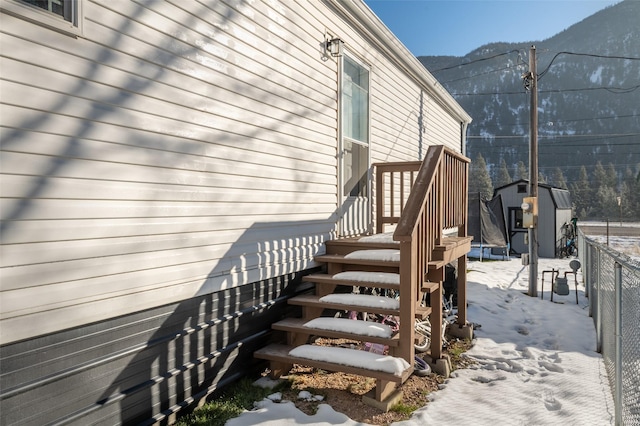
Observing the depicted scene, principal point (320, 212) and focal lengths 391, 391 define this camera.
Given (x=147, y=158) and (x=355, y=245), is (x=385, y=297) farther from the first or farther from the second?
(x=147, y=158)

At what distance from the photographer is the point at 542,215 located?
1644cm

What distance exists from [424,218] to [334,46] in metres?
2.38

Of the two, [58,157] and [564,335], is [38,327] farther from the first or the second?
[564,335]

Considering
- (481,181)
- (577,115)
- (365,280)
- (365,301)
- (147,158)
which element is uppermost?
(577,115)

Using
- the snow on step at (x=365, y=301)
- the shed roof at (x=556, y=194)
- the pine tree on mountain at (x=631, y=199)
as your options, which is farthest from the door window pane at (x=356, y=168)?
the pine tree on mountain at (x=631, y=199)

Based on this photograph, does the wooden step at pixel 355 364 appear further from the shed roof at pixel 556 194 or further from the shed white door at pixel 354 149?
the shed roof at pixel 556 194

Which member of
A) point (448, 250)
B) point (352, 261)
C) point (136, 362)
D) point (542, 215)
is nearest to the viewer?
point (136, 362)

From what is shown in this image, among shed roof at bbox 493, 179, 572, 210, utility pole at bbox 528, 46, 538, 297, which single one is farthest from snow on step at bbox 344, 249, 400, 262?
shed roof at bbox 493, 179, 572, 210

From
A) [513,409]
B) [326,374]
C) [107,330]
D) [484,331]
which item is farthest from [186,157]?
[484,331]

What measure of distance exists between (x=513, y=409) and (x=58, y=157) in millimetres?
3526

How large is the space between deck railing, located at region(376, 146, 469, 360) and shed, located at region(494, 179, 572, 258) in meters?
12.7

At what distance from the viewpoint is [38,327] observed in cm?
183

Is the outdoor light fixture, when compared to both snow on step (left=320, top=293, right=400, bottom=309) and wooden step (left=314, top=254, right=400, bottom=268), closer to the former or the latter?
wooden step (left=314, top=254, right=400, bottom=268)

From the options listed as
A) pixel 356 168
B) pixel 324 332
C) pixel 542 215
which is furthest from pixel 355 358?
pixel 542 215
